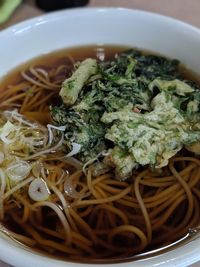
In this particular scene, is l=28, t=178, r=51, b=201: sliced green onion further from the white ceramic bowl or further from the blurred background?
the blurred background

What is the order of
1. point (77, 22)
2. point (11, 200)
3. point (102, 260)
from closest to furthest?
1. point (102, 260)
2. point (11, 200)
3. point (77, 22)

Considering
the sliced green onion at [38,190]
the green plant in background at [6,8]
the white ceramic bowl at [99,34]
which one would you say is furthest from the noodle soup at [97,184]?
the green plant in background at [6,8]

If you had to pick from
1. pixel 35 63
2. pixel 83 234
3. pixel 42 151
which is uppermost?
pixel 35 63

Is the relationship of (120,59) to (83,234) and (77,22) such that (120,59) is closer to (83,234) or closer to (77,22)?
(77,22)

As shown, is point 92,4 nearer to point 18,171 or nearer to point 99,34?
point 99,34

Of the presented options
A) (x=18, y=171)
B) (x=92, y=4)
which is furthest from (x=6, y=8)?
(x=18, y=171)

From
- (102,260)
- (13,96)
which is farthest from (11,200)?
(13,96)
